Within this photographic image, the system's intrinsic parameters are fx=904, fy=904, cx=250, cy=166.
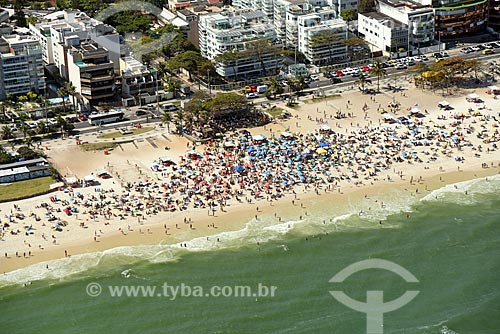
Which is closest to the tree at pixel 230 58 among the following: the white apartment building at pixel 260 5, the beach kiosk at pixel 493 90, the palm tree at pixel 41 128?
the white apartment building at pixel 260 5

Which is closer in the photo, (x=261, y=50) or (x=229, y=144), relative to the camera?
(x=229, y=144)

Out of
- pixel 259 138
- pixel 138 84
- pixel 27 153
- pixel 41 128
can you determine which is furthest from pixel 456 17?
pixel 27 153

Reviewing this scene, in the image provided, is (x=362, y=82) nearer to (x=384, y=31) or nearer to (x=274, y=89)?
(x=274, y=89)

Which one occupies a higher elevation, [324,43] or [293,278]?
[324,43]

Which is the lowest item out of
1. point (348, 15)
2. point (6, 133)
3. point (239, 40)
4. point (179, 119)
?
point (179, 119)

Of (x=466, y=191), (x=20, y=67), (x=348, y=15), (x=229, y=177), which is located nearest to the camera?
(x=466, y=191)

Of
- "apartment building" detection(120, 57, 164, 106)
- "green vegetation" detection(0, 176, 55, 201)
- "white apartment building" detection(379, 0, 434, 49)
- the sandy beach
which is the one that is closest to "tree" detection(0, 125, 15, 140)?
the sandy beach

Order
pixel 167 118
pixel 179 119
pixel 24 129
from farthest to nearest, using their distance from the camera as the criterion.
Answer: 1. pixel 179 119
2. pixel 167 118
3. pixel 24 129
